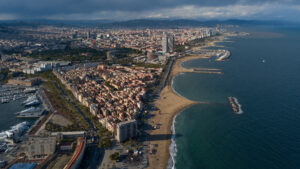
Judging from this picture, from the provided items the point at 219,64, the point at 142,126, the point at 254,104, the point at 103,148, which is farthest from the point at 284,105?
the point at 219,64

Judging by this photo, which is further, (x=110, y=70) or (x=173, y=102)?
(x=110, y=70)

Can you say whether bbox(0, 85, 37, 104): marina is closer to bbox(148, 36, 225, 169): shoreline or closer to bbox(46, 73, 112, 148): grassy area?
bbox(46, 73, 112, 148): grassy area

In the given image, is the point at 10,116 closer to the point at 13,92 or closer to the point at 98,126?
the point at 13,92

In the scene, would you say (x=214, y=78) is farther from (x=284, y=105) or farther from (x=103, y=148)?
(x=103, y=148)

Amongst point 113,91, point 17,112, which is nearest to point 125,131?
point 113,91

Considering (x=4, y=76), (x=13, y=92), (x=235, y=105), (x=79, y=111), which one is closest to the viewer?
(x=79, y=111)

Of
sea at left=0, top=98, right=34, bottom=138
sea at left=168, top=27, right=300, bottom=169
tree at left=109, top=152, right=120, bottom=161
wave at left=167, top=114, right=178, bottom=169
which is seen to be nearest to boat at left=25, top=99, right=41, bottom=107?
sea at left=0, top=98, right=34, bottom=138

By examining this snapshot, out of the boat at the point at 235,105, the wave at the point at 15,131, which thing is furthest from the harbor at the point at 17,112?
the boat at the point at 235,105

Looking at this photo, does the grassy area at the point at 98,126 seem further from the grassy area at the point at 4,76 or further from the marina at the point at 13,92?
the grassy area at the point at 4,76
